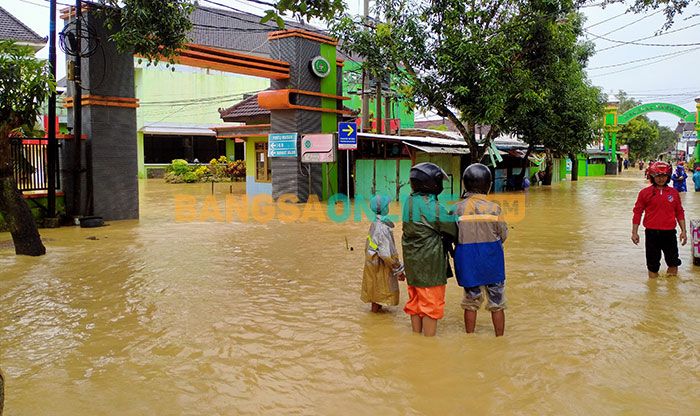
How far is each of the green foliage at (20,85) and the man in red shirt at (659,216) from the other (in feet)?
29.3

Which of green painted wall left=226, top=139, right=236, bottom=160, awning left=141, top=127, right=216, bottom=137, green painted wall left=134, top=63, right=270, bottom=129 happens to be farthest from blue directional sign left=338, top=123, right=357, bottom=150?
green painted wall left=226, top=139, right=236, bottom=160

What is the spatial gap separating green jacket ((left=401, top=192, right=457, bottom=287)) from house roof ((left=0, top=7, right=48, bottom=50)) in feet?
60.5

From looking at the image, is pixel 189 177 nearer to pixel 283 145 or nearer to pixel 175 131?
pixel 175 131

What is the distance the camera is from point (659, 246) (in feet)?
24.7

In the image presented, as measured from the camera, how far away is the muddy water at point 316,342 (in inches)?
153

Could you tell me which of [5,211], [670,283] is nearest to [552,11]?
[670,283]

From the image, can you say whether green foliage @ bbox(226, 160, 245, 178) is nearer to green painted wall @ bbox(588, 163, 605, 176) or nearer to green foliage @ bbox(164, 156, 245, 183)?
green foliage @ bbox(164, 156, 245, 183)

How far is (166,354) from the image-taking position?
15.6ft

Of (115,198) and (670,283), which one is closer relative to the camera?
(670,283)

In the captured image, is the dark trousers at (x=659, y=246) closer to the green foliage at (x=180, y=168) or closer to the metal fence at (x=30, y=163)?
the metal fence at (x=30, y=163)

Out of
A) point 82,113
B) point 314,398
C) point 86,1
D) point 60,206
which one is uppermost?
point 86,1

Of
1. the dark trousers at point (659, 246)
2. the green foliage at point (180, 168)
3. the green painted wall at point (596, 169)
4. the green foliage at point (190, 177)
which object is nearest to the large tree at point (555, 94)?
the dark trousers at point (659, 246)

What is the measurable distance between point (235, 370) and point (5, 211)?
6.54 m

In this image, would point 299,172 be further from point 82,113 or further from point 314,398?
point 314,398
